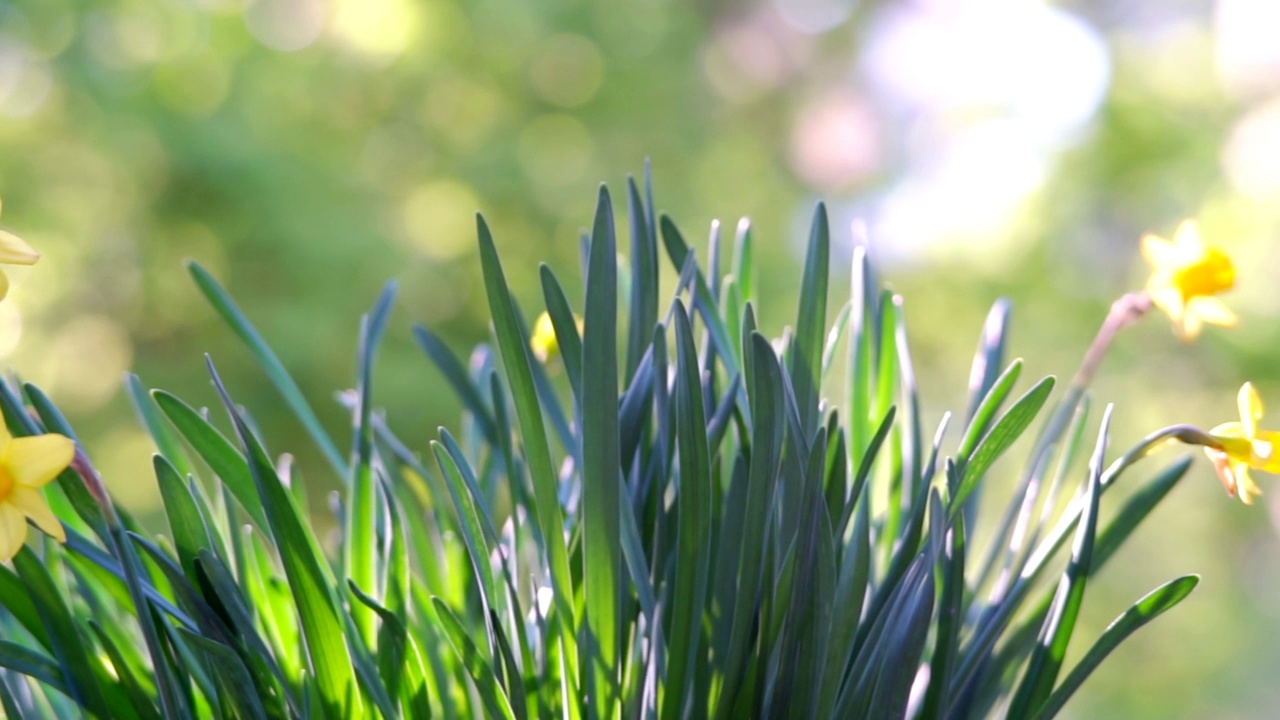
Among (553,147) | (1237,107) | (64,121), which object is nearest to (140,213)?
(64,121)

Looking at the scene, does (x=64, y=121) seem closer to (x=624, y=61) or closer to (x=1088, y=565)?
(x=624, y=61)

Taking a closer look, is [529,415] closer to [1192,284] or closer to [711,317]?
[711,317]

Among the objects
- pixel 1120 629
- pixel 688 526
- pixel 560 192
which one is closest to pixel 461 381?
pixel 688 526

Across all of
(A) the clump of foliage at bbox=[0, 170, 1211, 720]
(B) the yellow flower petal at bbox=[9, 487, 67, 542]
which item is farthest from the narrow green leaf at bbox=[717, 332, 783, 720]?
(B) the yellow flower petal at bbox=[9, 487, 67, 542]

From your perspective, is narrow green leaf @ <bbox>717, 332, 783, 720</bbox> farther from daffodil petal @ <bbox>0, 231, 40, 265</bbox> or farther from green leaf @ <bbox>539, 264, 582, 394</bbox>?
daffodil petal @ <bbox>0, 231, 40, 265</bbox>

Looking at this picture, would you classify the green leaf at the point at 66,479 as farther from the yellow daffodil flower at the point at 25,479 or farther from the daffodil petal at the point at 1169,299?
the daffodil petal at the point at 1169,299

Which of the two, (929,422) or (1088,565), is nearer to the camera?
(1088,565)
